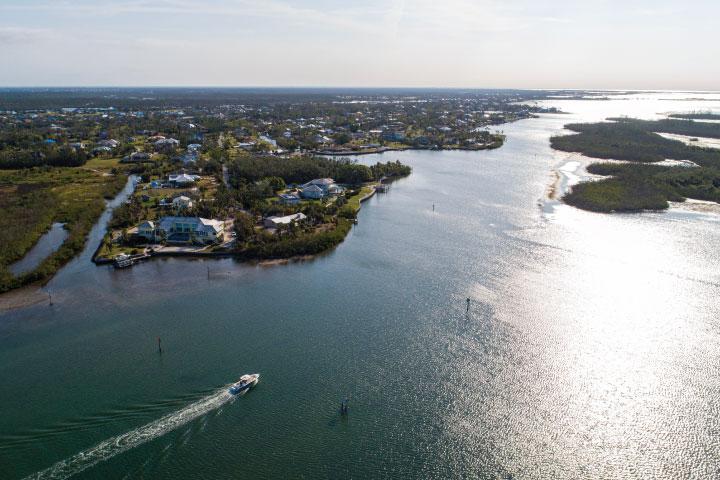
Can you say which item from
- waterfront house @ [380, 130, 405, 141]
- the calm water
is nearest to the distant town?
waterfront house @ [380, 130, 405, 141]

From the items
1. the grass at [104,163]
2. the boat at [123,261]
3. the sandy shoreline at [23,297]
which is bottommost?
the sandy shoreline at [23,297]

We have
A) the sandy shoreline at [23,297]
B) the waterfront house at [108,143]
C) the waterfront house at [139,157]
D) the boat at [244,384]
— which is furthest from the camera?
the waterfront house at [108,143]

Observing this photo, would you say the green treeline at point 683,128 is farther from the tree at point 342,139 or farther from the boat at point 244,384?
the boat at point 244,384

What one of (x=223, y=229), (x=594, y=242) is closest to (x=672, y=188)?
(x=594, y=242)

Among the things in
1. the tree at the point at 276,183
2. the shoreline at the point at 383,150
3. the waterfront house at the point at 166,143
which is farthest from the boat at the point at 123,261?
the waterfront house at the point at 166,143

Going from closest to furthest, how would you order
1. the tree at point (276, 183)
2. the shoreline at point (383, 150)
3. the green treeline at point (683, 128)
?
the tree at point (276, 183) < the shoreline at point (383, 150) < the green treeline at point (683, 128)

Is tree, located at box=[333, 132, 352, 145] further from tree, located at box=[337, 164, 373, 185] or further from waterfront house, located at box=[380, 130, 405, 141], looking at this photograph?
tree, located at box=[337, 164, 373, 185]

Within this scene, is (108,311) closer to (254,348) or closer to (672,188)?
(254,348)

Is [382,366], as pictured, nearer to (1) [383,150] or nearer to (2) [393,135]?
(1) [383,150]
